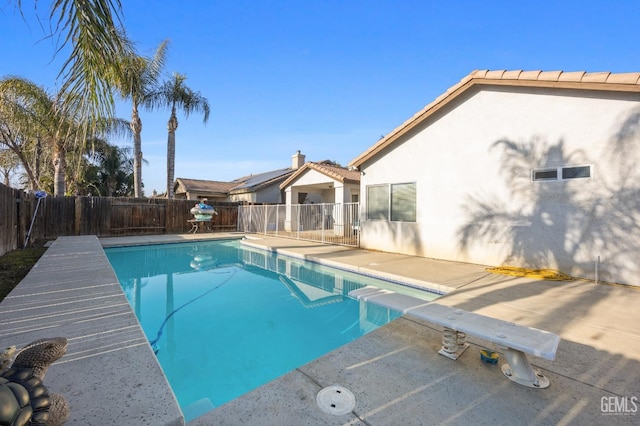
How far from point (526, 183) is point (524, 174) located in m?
0.23

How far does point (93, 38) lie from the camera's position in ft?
7.41

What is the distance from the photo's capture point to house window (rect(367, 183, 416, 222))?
30.7 ft

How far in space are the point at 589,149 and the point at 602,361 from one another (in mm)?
5195

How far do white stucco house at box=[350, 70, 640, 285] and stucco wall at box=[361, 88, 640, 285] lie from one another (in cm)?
2

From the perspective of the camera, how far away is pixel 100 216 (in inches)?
Result: 570

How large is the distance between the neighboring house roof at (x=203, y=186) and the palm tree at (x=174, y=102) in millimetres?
4408

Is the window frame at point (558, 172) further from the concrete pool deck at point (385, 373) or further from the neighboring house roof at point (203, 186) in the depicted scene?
the neighboring house roof at point (203, 186)

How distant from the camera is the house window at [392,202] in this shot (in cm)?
937

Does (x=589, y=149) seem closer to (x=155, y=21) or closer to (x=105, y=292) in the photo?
(x=155, y=21)

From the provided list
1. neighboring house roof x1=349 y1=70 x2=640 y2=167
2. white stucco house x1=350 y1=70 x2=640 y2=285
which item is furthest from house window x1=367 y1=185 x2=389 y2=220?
neighboring house roof x1=349 y1=70 x2=640 y2=167

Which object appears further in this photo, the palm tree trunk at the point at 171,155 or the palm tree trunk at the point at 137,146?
the palm tree trunk at the point at 171,155

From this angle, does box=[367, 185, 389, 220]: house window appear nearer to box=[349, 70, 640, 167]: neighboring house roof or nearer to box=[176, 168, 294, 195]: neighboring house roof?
box=[349, 70, 640, 167]: neighboring house roof

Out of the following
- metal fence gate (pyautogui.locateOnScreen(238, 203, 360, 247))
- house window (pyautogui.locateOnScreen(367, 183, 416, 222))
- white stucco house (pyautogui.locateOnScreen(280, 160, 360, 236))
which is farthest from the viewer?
white stucco house (pyautogui.locateOnScreen(280, 160, 360, 236))

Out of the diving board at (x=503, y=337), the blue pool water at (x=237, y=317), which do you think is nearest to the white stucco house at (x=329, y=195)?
the blue pool water at (x=237, y=317)
